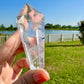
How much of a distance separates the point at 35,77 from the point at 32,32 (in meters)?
0.27

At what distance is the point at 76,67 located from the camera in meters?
4.85

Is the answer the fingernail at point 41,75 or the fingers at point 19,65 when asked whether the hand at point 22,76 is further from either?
the fingers at point 19,65

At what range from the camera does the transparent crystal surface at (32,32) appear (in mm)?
815

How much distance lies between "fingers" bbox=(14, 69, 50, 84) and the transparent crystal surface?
0.14 ft

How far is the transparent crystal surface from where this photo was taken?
815mm

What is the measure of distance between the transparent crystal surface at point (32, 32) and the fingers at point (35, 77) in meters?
0.04

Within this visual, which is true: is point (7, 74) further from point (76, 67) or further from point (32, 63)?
point (76, 67)

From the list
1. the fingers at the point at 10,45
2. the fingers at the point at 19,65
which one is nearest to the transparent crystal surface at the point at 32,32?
the fingers at the point at 10,45

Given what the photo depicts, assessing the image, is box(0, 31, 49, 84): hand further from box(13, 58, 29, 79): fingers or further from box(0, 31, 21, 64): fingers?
box(13, 58, 29, 79): fingers

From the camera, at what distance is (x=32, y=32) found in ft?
2.77

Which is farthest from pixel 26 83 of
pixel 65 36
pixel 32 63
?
pixel 65 36

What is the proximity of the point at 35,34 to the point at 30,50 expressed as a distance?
0.33ft


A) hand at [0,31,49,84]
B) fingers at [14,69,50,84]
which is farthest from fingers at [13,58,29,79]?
fingers at [14,69,50,84]

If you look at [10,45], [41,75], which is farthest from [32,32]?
[41,75]
